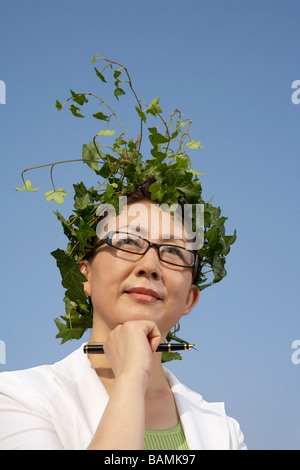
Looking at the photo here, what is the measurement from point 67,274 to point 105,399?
856mm

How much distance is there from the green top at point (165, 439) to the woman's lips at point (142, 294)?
2.20 feet

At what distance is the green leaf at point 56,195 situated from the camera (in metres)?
3.55

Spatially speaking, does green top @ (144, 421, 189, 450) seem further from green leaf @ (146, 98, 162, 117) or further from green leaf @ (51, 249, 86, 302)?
green leaf @ (146, 98, 162, 117)

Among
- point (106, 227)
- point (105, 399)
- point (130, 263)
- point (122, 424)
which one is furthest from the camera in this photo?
point (106, 227)

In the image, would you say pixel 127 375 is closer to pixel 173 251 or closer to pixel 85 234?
pixel 173 251

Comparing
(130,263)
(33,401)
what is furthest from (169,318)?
(33,401)

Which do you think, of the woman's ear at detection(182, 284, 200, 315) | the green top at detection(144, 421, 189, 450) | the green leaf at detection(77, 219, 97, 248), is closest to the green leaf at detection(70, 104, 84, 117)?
the green leaf at detection(77, 219, 97, 248)

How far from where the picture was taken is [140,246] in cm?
314

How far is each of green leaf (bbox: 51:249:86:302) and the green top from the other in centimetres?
96

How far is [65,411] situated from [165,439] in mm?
573

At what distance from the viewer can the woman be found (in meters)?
2.38

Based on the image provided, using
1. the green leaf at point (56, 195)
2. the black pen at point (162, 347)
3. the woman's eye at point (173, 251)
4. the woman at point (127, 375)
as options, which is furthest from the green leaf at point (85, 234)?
the black pen at point (162, 347)
